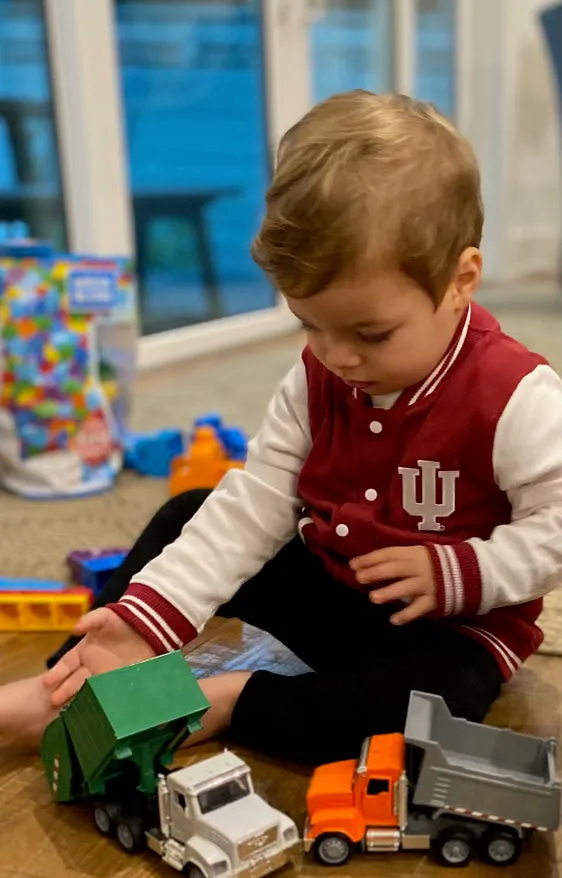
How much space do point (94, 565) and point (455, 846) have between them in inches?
20.2

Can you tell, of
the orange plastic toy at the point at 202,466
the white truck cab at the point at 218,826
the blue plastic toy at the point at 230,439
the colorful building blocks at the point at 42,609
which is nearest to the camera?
the white truck cab at the point at 218,826

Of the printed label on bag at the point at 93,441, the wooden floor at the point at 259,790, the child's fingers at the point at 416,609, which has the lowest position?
the printed label on bag at the point at 93,441

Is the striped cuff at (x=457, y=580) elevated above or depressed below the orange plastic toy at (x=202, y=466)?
above

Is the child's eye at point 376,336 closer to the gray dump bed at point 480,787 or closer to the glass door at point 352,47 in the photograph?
the gray dump bed at point 480,787

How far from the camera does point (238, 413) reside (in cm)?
171

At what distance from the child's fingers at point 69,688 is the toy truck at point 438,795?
0.19 meters

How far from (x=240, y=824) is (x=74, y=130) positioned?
5.28ft

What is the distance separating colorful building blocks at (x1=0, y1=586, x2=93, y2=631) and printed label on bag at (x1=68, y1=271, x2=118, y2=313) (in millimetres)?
522

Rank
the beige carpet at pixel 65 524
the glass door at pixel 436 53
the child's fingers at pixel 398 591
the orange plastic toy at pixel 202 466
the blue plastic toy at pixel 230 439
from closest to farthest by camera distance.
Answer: the child's fingers at pixel 398 591 < the beige carpet at pixel 65 524 < the orange plastic toy at pixel 202 466 < the blue plastic toy at pixel 230 439 < the glass door at pixel 436 53

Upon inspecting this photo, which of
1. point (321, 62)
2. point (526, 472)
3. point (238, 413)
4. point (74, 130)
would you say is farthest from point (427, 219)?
point (321, 62)

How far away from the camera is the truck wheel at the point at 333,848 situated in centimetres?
61

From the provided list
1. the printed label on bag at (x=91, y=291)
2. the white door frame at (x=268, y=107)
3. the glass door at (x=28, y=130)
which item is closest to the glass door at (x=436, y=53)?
the white door frame at (x=268, y=107)

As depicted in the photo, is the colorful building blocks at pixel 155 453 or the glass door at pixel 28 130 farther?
the glass door at pixel 28 130

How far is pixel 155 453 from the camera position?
55.9 inches
